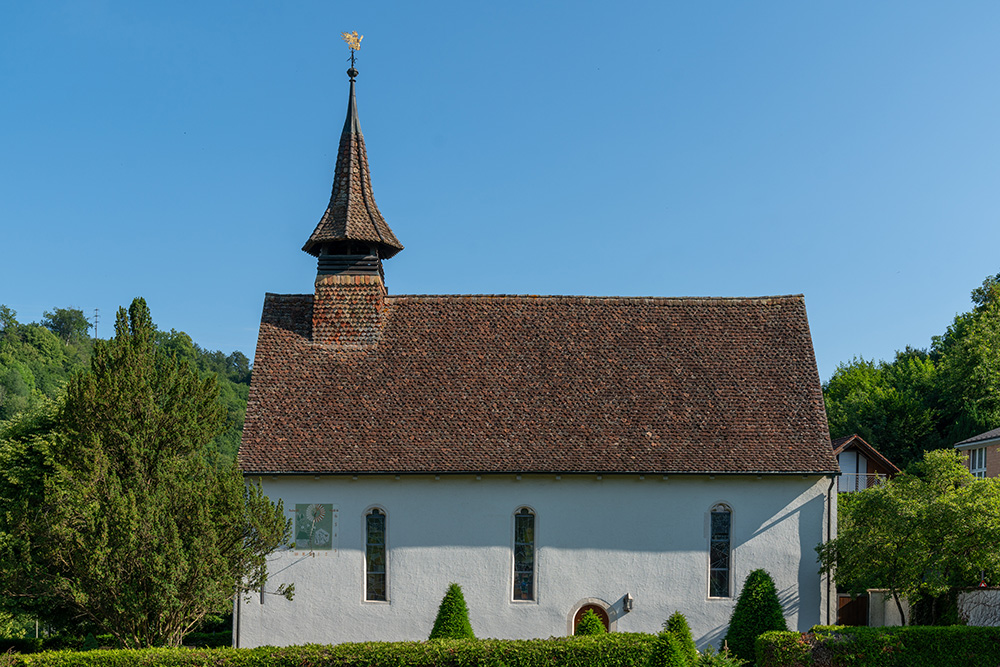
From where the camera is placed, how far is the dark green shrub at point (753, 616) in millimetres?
Result: 23172

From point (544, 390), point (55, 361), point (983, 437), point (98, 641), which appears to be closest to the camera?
point (544, 390)

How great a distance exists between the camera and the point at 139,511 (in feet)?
58.3

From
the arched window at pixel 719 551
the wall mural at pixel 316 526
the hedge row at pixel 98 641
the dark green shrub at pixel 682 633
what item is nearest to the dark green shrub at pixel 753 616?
the arched window at pixel 719 551

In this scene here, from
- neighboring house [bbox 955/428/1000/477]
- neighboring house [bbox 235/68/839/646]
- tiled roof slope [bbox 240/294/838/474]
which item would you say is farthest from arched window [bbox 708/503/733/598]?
neighboring house [bbox 955/428/1000/477]

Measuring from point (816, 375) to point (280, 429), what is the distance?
1651 centimetres

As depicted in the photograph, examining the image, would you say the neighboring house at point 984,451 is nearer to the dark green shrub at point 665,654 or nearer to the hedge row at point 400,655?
the dark green shrub at point 665,654

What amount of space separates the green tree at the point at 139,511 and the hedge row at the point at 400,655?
0.88 metres

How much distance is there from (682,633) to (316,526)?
10444 millimetres

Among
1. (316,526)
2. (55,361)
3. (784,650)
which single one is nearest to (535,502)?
(316,526)

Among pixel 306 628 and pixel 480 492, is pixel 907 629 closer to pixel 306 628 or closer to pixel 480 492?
pixel 480 492

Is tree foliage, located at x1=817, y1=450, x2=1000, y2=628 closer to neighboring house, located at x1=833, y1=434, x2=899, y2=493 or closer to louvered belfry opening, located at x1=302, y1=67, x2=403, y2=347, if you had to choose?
louvered belfry opening, located at x1=302, y1=67, x2=403, y2=347

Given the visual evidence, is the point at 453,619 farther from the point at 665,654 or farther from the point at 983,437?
the point at 983,437

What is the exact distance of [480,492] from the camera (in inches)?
968

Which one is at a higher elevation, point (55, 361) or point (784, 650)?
point (55, 361)
